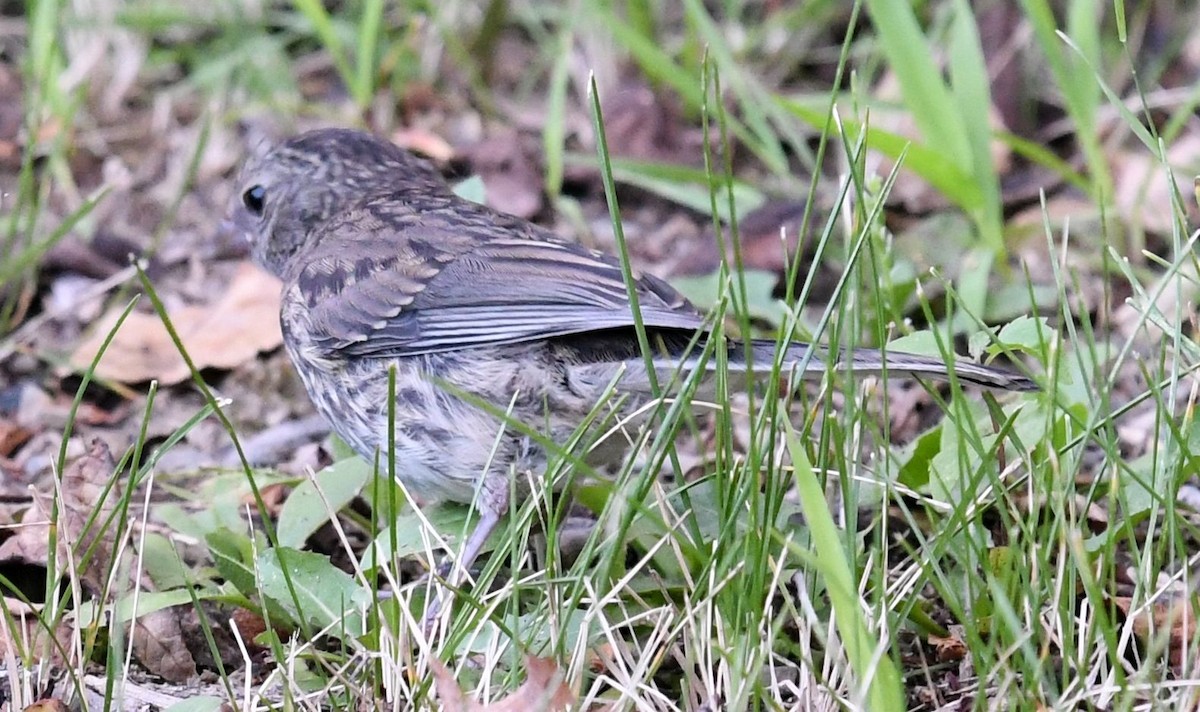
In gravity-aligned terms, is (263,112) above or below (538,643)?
above

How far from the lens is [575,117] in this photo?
5.11 meters

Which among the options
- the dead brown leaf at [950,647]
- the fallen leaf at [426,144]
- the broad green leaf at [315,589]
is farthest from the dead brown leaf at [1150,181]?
the broad green leaf at [315,589]

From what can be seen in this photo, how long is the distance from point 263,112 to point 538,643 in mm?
3040

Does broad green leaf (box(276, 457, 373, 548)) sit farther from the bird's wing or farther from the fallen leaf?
the fallen leaf

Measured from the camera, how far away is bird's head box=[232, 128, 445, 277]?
380cm

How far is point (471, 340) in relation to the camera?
10.0 ft

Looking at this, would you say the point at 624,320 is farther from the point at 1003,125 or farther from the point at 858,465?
the point at 1003,125

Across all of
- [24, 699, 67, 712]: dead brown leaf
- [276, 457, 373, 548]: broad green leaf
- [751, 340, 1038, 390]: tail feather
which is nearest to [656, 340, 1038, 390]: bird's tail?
[751, 340, 1038, 390]: tail feather

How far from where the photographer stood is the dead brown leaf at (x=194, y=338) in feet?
12.8

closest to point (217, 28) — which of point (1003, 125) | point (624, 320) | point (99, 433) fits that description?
point (99, 433)

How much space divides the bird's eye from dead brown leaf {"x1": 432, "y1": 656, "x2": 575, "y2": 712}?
198cm

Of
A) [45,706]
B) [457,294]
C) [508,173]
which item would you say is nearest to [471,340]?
[457,294]

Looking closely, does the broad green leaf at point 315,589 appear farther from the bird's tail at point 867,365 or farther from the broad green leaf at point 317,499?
the bird's tail at point 867,365

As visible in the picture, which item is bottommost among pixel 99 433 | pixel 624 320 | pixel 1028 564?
pixel 99 433
